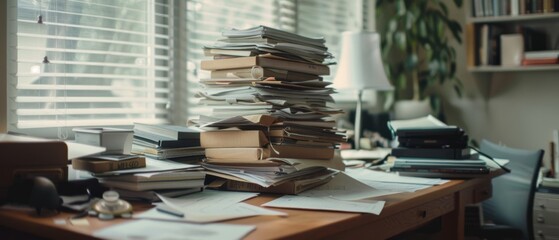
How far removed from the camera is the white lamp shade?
2.73 m

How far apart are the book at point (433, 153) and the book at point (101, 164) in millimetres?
1050

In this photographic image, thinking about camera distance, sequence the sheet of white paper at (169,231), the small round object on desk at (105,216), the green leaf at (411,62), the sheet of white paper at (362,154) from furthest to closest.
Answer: the green leaf at (411,62) < the sheet of white paper at (362,154) < the small round object on desk at (105,216) < the sheet of white paper at (169,231)

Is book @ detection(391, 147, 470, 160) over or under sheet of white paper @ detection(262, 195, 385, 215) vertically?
over

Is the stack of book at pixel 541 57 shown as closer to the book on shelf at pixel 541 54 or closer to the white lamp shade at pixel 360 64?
the book on shelf at pixel 541 54

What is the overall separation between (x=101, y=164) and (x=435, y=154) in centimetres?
118

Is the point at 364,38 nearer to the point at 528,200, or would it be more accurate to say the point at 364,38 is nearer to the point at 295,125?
the point at 528,200

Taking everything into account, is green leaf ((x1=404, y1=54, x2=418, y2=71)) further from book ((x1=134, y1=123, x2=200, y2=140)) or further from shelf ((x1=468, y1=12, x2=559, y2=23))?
book ((x1=134, y1=123, x2=200, y2=140))

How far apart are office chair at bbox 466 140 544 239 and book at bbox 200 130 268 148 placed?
1035mm

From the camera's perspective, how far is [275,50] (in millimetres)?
1724

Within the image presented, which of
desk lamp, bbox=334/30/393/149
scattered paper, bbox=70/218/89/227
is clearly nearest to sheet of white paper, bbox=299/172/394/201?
scattered paper, bbox=70/218/89/227

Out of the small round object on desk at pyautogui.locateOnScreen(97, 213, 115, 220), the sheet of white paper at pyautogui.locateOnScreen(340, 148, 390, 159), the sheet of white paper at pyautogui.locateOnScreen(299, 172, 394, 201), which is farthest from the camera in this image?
the sheet of white paper at pyautogui.locateOnScreen(340, 148, 390, 159)

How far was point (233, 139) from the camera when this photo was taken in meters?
1.68

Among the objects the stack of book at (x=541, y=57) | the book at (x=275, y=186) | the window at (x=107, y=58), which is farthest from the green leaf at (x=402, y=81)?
the book at (x=275, y=186)

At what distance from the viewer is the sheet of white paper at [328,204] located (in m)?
1.40
